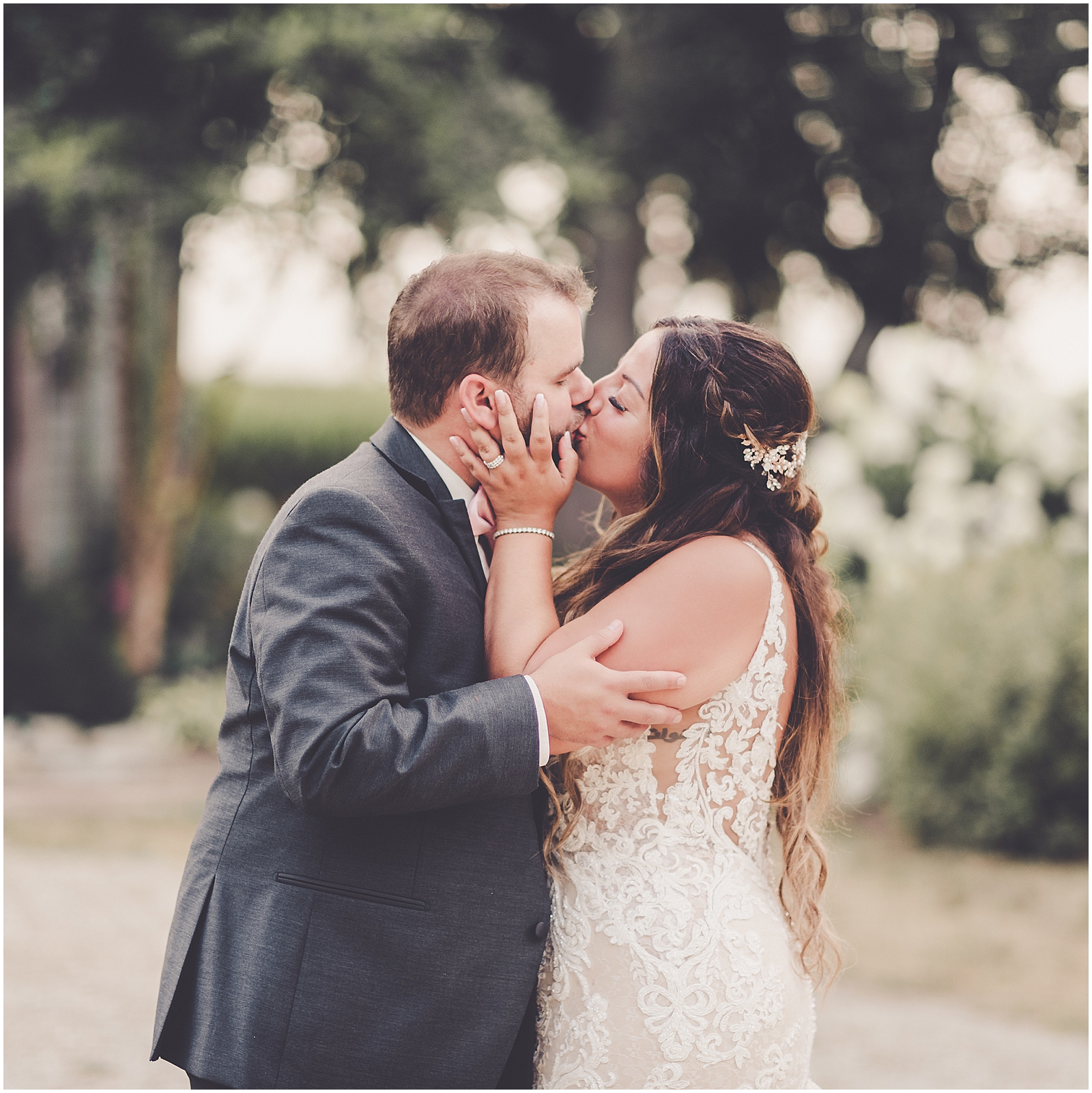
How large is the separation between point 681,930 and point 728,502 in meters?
0.92

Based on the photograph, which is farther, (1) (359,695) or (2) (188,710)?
(2) (188,710)

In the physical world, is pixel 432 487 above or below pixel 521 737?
above

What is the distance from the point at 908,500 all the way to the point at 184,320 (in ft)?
23.5

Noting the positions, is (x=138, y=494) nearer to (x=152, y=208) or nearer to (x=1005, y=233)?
(x=152, y=208)

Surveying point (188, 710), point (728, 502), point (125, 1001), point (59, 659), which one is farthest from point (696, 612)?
point (59, 659)

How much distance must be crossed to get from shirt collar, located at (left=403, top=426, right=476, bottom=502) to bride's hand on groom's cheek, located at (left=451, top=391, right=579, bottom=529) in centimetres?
4

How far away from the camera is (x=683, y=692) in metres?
2.25

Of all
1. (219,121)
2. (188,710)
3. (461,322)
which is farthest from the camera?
(188,710)

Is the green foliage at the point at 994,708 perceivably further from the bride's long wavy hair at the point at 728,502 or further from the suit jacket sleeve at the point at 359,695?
the suit jacket sleeve at the point at 359,695

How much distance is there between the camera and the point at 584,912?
236cm

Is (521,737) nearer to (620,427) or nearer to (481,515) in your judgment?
(481,515)

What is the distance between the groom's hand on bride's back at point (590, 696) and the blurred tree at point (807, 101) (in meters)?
8.97

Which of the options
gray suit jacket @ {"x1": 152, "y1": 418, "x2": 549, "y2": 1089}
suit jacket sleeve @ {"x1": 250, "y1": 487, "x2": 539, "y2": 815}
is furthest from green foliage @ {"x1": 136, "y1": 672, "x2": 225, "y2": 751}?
suit jacket sleeve @ {"x1": 250, "y1": 487, "x2": 539, "y2": 815}

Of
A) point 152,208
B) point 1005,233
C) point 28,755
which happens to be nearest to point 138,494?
point 28,755
